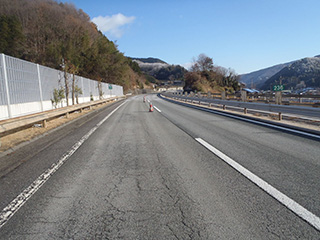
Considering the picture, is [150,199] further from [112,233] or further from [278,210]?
[278,210]

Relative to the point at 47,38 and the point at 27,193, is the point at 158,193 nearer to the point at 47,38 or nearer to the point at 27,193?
the point at 27,193

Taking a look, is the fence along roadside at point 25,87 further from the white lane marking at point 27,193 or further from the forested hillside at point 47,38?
the forested hillside at point 47,38

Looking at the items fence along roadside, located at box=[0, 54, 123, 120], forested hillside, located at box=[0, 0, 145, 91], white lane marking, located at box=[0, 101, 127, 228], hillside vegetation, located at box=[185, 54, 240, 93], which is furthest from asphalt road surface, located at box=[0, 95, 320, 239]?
hillside vegetation, located at box=[185, 54, 240, 93]

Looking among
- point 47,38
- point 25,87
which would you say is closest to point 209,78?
point 47,38

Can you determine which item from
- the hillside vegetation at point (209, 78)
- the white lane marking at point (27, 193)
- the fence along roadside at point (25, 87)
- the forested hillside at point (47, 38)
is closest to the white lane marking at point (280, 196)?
the white lane marking at point (27, 193)

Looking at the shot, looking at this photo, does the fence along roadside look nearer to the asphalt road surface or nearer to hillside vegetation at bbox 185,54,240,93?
the asphalt road surface

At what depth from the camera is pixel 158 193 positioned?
11.3ft

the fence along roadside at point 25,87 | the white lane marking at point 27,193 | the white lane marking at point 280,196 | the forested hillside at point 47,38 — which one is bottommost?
the white lane marking at point 280,196

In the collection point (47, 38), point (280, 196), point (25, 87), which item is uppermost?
point (47, 38)

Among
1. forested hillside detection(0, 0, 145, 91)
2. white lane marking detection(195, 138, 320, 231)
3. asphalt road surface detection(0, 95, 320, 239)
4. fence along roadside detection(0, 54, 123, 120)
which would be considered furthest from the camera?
forested hillside detection(0, 0, 145, 91)

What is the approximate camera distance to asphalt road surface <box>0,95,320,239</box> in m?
2.53

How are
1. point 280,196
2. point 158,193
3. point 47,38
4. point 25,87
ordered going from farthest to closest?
1. point 47,38
2. point 25,87
3. point 158,193
4. point 280,196

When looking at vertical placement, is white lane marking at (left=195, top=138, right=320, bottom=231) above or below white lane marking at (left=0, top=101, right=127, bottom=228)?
below

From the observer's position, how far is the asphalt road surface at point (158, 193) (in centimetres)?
253
